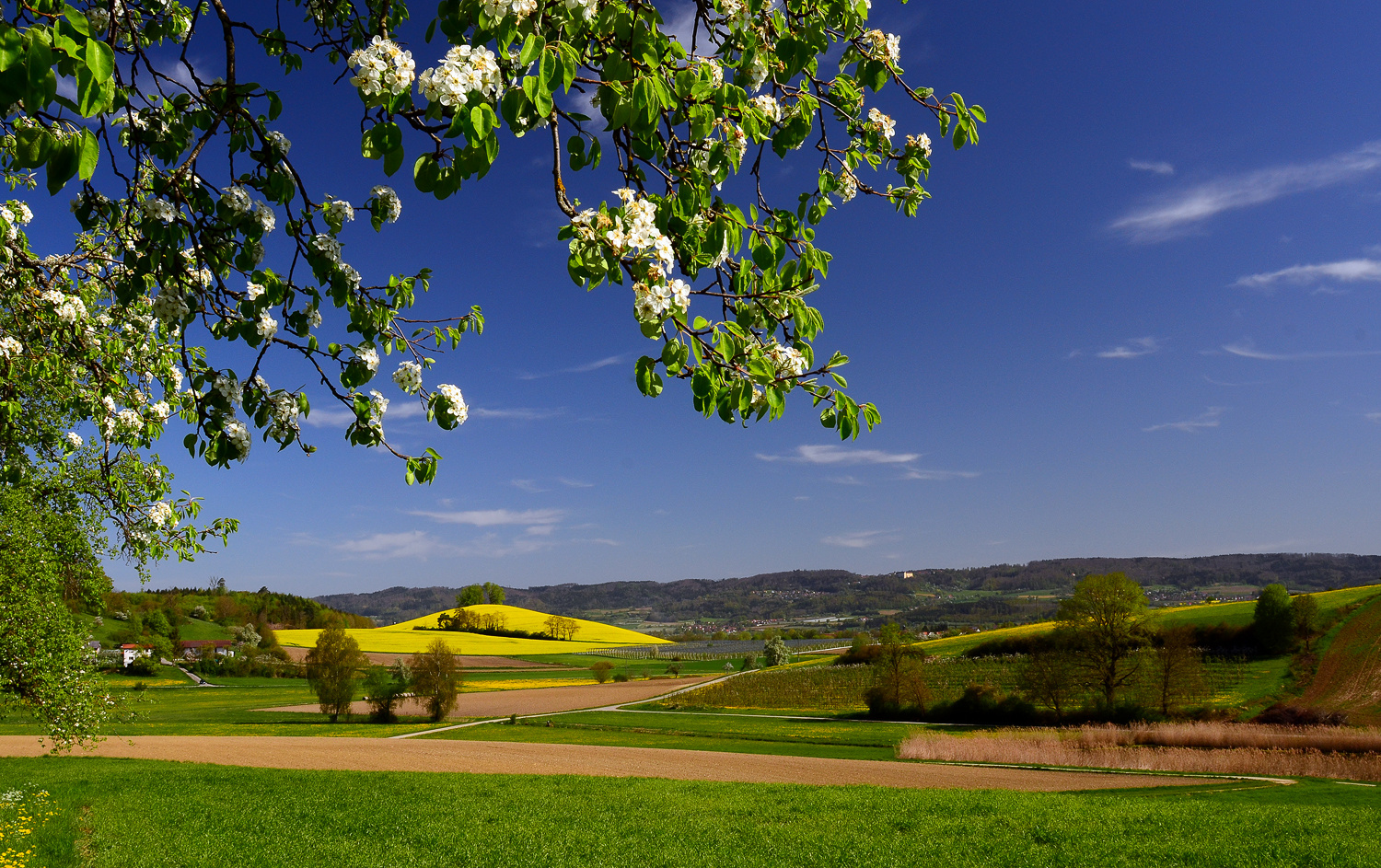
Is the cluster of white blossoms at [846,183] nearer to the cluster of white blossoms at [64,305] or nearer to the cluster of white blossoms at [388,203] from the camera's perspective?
the cluster of white blossoms at [388,203]

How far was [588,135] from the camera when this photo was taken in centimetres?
384

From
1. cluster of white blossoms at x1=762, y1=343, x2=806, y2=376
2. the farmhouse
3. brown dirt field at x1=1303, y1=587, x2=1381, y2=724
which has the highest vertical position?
cluster of white blossoms at x1=762, y1=343, x2=806, y2=376

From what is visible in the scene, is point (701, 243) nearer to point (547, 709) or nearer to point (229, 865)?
point (229, 865)

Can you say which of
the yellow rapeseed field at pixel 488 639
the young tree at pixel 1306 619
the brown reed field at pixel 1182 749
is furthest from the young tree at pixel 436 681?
the young tree at pixel 1306 619

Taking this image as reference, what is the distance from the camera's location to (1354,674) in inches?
1773

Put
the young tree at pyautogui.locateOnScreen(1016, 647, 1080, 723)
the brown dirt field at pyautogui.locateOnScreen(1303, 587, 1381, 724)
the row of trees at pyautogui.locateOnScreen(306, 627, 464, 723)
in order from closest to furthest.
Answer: the young tree at pyautogui.locateOnScreen(1016, 647, 1080, 723) → the brown dirt field at pyautogui.locateOnScreen(1303, 587, 1381, 724) → the row of trees at pyautogui.locateOnScreen(306, 627, 464, 723)

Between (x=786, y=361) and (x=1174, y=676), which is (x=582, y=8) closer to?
(x=786, y=361)

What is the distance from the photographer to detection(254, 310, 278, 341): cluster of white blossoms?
469 cm

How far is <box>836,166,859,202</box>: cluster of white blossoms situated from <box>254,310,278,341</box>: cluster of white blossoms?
12.9ft

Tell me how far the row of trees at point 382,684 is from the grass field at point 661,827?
98.7 feet

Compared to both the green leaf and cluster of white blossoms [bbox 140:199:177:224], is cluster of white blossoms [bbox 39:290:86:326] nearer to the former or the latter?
cluster of white blossoms [bbox 140:199:177:224]

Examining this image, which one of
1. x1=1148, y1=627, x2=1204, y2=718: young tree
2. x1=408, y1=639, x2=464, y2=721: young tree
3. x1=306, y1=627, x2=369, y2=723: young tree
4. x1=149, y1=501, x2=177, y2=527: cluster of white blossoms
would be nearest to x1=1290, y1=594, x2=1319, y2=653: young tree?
x1=1148, y1=627, x2=1204, y2=718: young tree

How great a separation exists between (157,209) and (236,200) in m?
0.39

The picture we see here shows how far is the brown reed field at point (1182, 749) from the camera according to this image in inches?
1005
